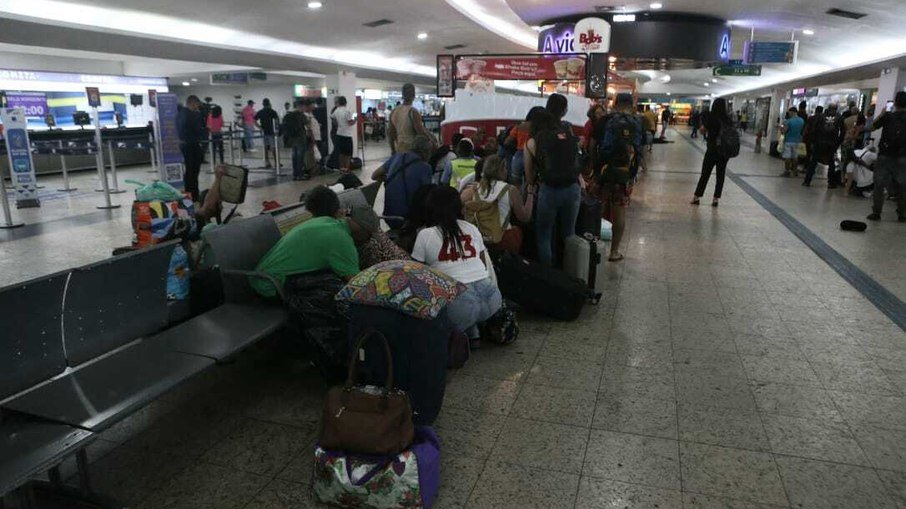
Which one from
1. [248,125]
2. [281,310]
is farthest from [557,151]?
[248,125]

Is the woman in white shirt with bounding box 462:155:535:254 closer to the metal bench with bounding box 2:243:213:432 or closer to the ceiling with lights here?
the metal bench with bounding box 2:243:213:432

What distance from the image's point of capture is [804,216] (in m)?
9.15

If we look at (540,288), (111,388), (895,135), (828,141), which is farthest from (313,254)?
(828,141)

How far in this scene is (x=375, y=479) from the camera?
92.4 inches

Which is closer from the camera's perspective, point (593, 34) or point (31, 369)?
point (31, 369)

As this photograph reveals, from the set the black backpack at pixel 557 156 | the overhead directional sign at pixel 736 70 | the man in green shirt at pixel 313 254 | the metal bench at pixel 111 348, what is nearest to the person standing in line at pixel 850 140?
the overhead directional sign at pixel 736 70

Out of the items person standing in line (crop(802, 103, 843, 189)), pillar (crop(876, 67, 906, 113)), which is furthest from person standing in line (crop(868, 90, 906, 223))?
pillar (crop(876, 67, 906, 113))

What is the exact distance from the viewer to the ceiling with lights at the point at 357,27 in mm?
9648

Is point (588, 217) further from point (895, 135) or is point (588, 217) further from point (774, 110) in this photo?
point (774, 110)

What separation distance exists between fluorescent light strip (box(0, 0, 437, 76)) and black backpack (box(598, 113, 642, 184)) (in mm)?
8024

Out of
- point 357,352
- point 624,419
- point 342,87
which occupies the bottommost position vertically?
point 624,419

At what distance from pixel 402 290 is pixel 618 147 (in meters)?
4.06

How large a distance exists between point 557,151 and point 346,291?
2.76 meters

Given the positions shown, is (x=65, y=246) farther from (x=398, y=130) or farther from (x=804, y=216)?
(x=804, y=216)
